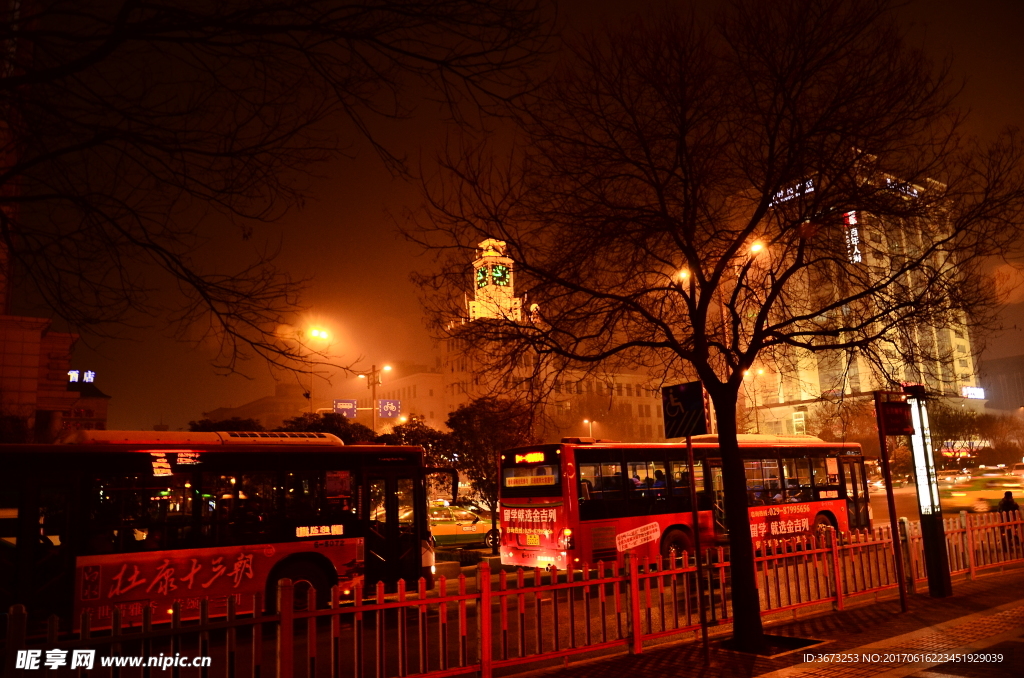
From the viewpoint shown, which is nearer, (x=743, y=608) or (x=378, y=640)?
(x=378, y=640)

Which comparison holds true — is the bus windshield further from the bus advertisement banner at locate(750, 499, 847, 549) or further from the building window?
the building window

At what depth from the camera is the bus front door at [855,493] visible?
22359mm

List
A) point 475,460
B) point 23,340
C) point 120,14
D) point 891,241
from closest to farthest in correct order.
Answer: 1. point 120,14
2. point 891,241
3. point 475,460
4. point 23,340

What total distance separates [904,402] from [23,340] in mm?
44189

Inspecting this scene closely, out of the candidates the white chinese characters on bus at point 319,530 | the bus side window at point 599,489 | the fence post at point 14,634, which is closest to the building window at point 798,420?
the bus side window at point 599,489

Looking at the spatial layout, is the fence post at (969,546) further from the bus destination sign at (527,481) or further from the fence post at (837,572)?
the bus destination sign at (527,481)

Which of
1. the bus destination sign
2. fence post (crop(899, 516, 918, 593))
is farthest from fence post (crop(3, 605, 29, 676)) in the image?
the bus destination sign

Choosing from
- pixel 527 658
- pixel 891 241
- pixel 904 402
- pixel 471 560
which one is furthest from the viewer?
pixel 471 560

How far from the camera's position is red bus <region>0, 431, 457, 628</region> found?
35.3 feet

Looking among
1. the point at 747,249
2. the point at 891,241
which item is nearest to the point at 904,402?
the point at 891,241

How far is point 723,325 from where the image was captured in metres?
10.8

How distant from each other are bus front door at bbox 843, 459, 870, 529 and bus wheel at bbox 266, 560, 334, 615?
1654cm

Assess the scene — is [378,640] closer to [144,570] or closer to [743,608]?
[743,608]

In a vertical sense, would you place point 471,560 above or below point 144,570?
below
